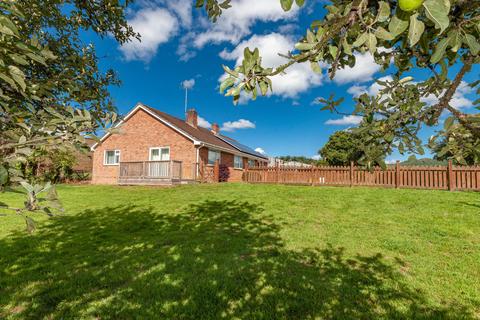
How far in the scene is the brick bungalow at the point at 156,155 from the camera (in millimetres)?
18609

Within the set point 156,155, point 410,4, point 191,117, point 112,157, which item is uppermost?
point 191,117

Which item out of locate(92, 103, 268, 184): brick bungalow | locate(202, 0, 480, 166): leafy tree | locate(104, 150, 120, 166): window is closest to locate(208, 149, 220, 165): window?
locate(92, 103, 268, 184): brick bungalow

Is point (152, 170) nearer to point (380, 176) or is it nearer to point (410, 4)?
point (380, 176)

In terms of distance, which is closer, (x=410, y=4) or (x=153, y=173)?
(x=410, y=4)

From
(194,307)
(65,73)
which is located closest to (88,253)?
(194,307)

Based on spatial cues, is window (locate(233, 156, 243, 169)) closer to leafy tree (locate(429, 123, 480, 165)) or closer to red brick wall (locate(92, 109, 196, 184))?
red brick wall (locate(92, 109, 196, 184))

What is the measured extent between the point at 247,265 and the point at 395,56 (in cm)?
403

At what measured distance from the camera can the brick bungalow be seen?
61.1 feet

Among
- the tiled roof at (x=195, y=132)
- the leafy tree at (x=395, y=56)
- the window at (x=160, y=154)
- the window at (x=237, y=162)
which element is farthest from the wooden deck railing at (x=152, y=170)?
the leafy tree at (x=395, y=56)

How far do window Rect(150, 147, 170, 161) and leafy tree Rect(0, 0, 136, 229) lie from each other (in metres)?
17.7

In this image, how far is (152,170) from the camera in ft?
61.0

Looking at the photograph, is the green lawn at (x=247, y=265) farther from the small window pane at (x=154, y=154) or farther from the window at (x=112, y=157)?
the window at (x=112, y=157)

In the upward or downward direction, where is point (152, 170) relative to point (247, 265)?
upward

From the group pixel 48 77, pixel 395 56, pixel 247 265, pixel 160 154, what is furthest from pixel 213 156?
pixel 395 56
